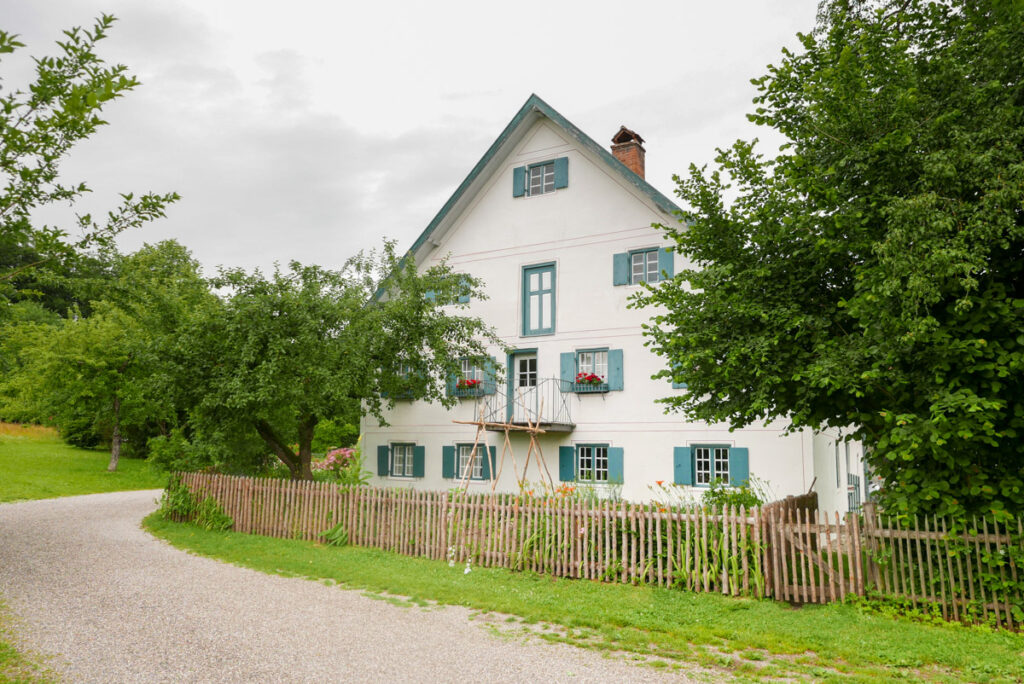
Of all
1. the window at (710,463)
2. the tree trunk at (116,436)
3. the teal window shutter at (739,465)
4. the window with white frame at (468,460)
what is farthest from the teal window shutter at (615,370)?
the tree trunk at (116,436)

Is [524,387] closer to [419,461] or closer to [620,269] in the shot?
[419,461]

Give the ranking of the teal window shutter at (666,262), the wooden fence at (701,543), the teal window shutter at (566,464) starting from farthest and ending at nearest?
the teal window shutter at (566,464)
the teal window shutter at (666,262)
the wooden fence at (701,543)

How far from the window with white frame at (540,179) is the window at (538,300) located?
2.25m

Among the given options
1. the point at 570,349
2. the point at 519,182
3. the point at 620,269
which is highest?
the point at 519,182

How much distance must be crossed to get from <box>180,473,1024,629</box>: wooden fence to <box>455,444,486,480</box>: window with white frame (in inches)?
258

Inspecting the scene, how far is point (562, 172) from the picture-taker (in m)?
20.0

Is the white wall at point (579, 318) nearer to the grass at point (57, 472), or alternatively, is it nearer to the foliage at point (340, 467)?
the foliage at point (340, 467)

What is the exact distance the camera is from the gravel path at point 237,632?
249 inches

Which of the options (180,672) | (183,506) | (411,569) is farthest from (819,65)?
(183,506)

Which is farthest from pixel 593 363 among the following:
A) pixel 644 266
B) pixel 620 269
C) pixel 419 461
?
pixel 419 461

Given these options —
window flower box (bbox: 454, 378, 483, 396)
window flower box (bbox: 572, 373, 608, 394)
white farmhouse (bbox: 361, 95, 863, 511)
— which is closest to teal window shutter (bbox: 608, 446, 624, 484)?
white farmhouse (bbox: 361, 95, 863, 511)

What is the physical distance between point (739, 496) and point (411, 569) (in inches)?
224

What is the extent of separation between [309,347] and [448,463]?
22.8 ft

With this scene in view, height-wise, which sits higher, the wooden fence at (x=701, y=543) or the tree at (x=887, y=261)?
the tree at (x=887, y=261)
